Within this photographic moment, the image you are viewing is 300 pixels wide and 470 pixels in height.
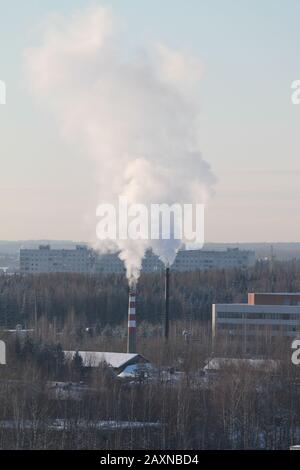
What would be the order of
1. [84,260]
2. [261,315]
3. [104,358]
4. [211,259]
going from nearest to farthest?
[104,358]
[261,315]
[84,260]
[211,259]

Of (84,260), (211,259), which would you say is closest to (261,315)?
(84,260)

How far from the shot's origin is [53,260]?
274ft

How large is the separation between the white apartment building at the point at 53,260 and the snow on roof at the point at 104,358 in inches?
2066

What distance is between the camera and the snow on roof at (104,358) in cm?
2508

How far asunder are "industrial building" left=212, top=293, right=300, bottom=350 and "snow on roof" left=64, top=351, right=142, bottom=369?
922cm

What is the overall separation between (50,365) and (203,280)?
26954 mm

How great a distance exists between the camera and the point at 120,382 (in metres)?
21.5

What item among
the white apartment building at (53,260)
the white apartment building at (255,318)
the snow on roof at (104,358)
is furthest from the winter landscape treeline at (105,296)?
the white apartment building at (53,260)

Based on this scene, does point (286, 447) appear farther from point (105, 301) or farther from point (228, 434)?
point (105, 301)

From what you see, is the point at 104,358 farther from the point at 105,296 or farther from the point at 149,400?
the point at 105,296

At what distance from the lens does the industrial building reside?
36.0 m

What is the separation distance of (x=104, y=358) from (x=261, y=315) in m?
11.8

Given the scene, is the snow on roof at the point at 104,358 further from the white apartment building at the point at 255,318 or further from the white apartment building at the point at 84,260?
the white apartment building at the point at 84,260
